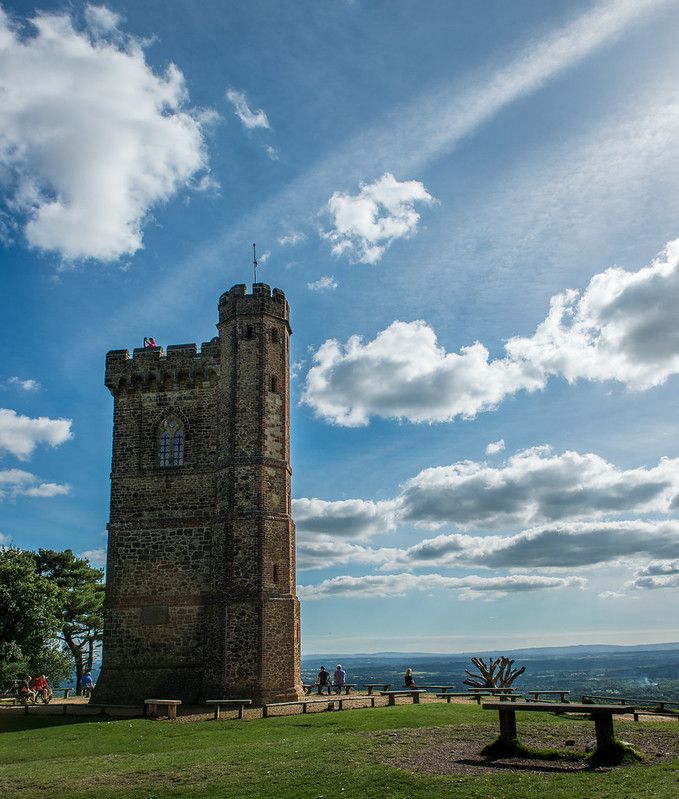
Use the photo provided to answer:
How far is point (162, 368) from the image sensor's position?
31.6 metres

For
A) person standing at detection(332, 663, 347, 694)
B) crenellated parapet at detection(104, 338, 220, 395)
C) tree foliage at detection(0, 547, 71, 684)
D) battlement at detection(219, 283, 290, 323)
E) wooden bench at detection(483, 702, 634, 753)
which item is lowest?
person standing at detection(332, 663, 347, 694)

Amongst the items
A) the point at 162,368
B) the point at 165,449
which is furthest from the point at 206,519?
the point at 162,368

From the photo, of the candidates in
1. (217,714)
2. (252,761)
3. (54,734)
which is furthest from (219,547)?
(252,761)

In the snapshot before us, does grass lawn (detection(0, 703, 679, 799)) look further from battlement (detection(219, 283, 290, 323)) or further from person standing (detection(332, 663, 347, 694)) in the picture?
battlement (detection(219, 283, 290, 323))

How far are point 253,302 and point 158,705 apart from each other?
15557 millimetres

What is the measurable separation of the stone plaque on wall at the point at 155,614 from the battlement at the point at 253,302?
11.9m

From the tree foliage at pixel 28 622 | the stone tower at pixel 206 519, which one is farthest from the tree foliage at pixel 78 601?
the stone tower at pixel 206 519

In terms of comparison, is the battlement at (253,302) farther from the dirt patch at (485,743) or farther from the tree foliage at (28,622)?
the dirt patch at (485,743)

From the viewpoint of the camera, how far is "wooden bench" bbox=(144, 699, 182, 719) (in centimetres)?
2242

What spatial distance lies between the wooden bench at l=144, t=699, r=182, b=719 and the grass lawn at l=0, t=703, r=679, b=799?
783 mm

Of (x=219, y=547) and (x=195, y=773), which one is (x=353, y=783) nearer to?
(x=195, y=773)

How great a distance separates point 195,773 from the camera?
13.2 meters

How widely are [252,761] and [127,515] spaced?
17763 millimetres

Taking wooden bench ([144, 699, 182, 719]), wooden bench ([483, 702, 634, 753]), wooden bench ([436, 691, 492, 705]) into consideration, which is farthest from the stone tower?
wooden bench ([483, 702, 634, 753])
